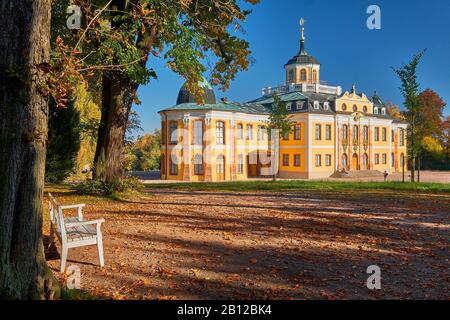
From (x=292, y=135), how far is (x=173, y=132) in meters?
14.7

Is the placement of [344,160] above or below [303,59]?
below

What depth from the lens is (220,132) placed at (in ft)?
132

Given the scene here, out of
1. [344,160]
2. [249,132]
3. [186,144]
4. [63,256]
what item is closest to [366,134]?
[344,160]

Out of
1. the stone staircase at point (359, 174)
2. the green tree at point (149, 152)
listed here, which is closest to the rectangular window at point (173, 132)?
the green tree at point (149, 152)

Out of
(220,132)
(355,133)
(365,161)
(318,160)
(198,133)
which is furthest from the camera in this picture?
(365,161)

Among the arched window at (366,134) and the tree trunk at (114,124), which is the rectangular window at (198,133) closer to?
the arched window at (366,134)

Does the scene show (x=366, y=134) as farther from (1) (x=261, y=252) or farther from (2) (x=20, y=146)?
(2) (x=20, y=146)

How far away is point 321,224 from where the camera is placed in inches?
373

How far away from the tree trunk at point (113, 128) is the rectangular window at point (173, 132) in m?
26.7

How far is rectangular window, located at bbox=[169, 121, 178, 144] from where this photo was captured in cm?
→ 3981

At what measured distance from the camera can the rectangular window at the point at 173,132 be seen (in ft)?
131

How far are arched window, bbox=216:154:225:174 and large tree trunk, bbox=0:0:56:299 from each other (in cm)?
3531

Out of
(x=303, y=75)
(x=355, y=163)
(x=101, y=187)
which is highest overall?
(x=303, y=75)
